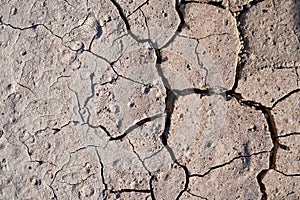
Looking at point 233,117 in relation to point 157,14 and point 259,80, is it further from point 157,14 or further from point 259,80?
point 157,14

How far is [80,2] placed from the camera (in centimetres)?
356

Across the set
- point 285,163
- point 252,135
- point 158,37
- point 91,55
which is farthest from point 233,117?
point 91,55

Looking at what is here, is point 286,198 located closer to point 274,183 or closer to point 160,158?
point 274,183

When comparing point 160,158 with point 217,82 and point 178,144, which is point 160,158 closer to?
point 178,144

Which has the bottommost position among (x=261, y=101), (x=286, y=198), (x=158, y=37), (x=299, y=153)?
(x=286, y=198)

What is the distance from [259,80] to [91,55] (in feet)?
3.26

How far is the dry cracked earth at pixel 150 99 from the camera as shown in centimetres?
341

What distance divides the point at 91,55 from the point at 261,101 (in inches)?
40.6

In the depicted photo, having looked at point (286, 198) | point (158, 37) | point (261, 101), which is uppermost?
point (158, 37)

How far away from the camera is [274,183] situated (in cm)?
340

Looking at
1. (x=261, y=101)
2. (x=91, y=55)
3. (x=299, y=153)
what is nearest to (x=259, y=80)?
(x=261, y=101)

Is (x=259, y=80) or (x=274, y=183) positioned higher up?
(x=259, y=80)

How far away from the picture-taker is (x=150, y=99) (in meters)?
3.50

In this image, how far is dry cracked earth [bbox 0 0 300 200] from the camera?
341 cm
